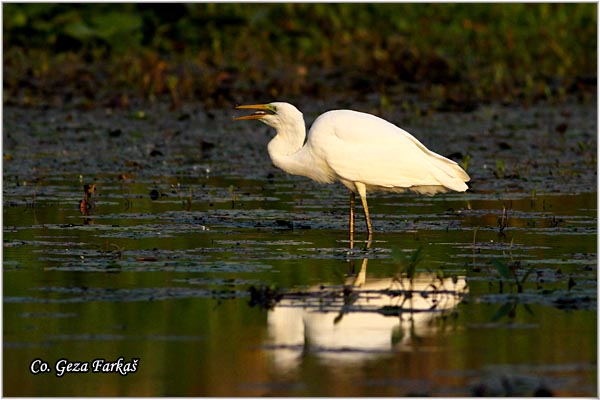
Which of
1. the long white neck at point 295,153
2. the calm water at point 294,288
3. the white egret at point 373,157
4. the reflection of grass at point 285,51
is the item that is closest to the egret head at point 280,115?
the long white neck at point 295,153

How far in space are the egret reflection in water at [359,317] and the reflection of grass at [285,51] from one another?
11.2 m

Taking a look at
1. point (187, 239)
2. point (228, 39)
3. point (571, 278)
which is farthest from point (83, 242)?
point (228, 39)

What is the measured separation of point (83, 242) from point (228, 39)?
43.1 feet

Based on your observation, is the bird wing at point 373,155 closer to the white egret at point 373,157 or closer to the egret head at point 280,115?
the white egret at point 373,157

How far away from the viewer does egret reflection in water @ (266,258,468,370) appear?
20.2ft

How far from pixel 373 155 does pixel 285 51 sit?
12066mm

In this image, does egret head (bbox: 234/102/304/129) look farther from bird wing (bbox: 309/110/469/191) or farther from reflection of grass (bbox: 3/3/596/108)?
reflection of grass (bbox: 3/3/596/108)

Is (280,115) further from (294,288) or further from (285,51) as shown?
(285,51)

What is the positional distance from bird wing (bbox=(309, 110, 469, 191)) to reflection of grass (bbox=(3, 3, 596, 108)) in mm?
8667

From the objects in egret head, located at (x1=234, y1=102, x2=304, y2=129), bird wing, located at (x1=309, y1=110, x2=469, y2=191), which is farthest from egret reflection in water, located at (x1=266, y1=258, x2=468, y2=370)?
egret head, located at (x1=234, y1=102, x2=304, y2=129)

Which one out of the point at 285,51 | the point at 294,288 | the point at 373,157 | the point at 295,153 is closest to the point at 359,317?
the point at 294,288

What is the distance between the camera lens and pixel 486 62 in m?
21.5

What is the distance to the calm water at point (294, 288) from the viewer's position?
5.73 metres

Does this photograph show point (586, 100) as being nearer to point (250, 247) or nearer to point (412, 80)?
point (412, 80)
